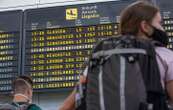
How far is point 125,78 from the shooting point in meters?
1.37

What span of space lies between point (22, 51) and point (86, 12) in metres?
0.74

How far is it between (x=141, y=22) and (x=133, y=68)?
18cm

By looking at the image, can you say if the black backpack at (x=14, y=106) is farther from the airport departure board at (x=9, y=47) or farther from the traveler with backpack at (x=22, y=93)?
the airport departure board at (x=9, y=47)

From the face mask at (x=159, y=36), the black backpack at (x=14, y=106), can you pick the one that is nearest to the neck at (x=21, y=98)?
the black backpack at (x=14, y=106)

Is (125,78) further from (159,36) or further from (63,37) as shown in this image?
(63,37)

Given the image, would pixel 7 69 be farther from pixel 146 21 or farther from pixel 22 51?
pixel 146 21

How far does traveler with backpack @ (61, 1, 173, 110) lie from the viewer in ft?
4.45

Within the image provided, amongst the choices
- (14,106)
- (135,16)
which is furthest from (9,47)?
(135,16)

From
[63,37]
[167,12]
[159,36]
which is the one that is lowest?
[63,37]

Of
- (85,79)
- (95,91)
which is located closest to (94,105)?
(95,91)

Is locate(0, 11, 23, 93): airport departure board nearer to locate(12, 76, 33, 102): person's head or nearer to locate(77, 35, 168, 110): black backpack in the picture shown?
locate(12, 76, 33, 102): person's head

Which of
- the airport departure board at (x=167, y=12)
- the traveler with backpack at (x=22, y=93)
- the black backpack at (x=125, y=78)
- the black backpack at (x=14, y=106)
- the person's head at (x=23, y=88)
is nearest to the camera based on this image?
the black backpack at (x=125, y=78)

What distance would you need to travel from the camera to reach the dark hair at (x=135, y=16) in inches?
58.9

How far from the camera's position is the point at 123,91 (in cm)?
135
